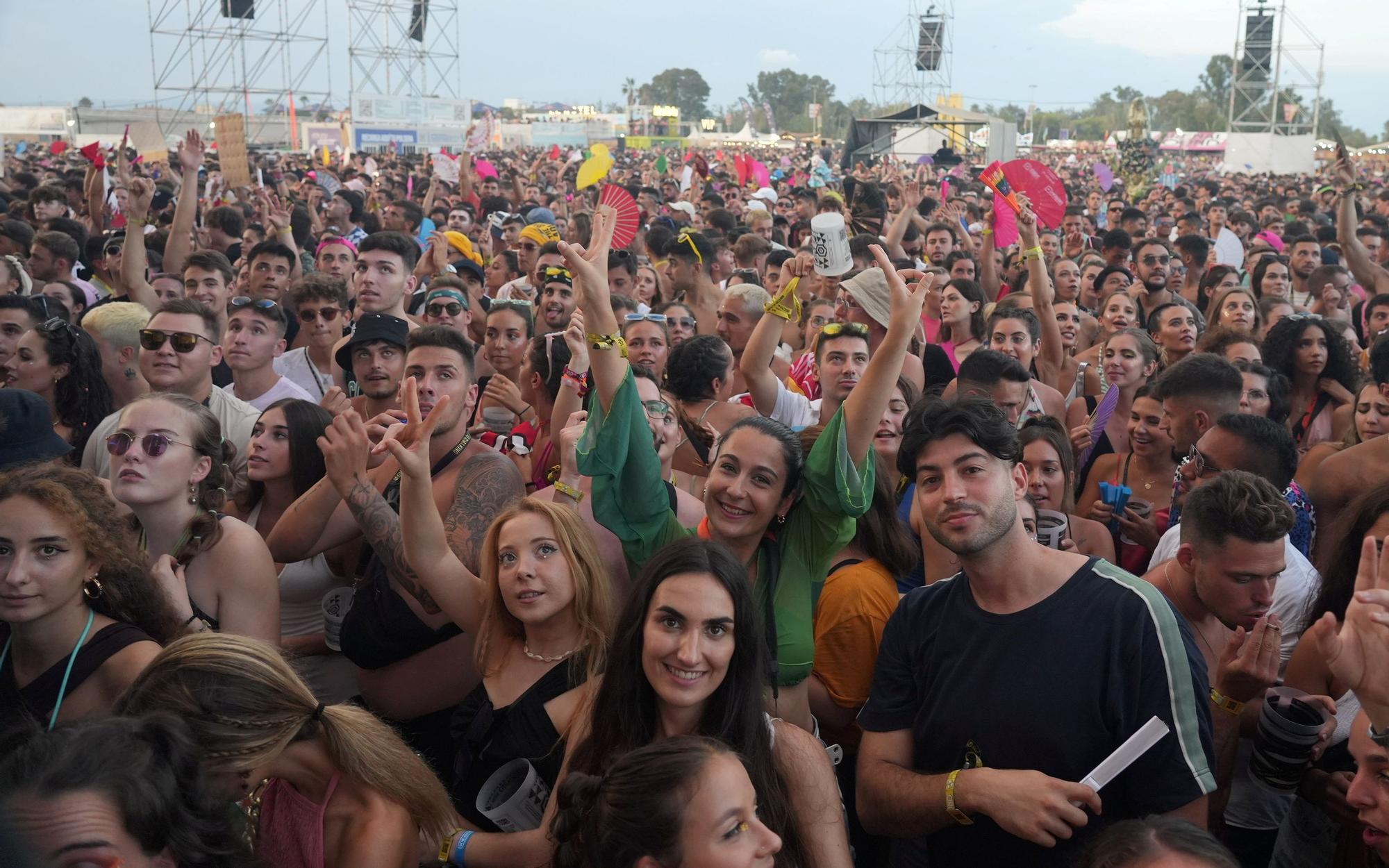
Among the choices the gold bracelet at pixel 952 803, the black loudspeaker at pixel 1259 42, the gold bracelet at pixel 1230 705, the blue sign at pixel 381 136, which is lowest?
the gold bracelet at pixel 952 803

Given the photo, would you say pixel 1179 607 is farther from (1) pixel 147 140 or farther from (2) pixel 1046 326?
(1) pixel 147 140

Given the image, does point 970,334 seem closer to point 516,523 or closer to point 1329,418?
point 1329,418

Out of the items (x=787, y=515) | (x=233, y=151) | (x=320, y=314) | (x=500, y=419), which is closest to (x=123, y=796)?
(x=787, y=515)

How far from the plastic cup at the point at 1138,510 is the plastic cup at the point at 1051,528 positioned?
1.37 ft

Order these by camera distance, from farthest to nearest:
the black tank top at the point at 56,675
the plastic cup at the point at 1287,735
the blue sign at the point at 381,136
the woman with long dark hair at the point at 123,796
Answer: the blue sign at the point at 381,136
the black tank top at the point at 56,675
the plastic cup at the point at 1287,735
the woman with long dark hair at the point at 123,796

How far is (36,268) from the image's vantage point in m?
8.10

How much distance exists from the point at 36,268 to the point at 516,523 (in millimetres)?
6690

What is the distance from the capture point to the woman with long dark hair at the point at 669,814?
217 centimetres

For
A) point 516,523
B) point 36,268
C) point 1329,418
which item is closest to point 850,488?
point 516,523

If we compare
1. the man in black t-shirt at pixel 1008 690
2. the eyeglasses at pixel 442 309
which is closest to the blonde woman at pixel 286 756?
the man in black t-shirt at pixel 1008 690

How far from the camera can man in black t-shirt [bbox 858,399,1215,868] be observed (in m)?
2.37

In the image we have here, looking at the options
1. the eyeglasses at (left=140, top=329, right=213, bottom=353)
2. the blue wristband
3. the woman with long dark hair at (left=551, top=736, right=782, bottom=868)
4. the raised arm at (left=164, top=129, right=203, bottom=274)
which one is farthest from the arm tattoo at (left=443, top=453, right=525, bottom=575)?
the raised arm at (left=164, top=129, right=203, bottom=274)

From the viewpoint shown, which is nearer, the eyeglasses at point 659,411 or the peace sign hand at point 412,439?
the peace sign hand at point 412,439

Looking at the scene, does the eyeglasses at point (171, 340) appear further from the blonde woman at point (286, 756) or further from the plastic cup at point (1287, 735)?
the plastic cup at point (1287, 735)
